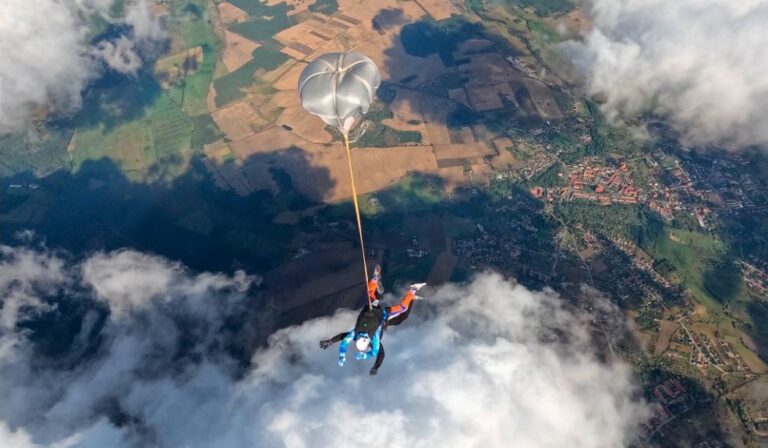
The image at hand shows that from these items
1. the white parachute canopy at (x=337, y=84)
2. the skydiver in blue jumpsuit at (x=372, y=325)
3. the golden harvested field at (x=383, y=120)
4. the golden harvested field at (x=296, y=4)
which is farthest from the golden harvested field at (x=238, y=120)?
the skydiver in blue jumpsuit at (x=372, y=325)

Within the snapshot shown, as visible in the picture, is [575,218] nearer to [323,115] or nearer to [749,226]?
[749,226]

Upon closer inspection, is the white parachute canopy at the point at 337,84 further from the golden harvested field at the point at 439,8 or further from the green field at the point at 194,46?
the golden harvested field at the point at 439,8

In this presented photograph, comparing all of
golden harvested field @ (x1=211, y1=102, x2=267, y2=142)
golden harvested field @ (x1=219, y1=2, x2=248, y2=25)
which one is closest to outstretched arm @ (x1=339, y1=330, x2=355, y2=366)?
golden harvested field @ (x1=211, y1=102, x2=267, y2=142)

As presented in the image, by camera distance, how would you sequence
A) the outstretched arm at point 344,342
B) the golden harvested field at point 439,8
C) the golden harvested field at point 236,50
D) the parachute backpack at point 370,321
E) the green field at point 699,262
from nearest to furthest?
the parachute backpack at point 370,321 → the outstretched arm at point 344,342 → the green field at point 699,262 → the golden harvested field at point 236,50 → the golden harvested field at point 439,8

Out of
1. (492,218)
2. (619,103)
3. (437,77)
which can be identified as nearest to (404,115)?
(437,77)

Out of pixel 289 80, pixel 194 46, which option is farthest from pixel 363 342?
pixel 194 46

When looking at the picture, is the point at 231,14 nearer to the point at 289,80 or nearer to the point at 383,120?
the point at 289,80

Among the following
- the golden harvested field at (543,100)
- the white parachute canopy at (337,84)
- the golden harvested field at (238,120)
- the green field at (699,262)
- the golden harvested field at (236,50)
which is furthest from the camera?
the golden harvested field at (236,50)
